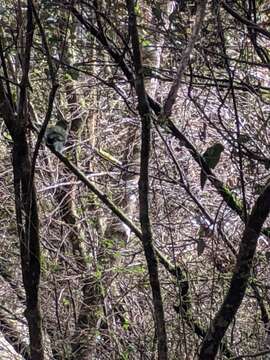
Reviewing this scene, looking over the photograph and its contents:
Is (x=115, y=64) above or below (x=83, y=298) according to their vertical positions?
above

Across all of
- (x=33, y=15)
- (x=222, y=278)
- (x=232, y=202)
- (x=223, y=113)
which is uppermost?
(x=223, y=113)

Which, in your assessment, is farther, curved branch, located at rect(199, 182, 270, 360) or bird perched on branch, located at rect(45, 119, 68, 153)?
bird perched on branch, located at rect(45, 119, 68, 153)

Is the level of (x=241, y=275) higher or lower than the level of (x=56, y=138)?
lower

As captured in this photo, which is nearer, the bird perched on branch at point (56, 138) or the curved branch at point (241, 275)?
the curved branch at point (241, 275)

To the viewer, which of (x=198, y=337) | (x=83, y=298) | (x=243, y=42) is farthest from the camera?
(x=83, y=298)

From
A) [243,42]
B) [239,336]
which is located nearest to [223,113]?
[243,42]

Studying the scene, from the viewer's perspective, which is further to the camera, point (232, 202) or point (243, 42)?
point (232, 202)

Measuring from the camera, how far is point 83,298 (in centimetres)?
268

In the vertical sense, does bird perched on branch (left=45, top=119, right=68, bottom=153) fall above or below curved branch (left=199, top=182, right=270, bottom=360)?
above

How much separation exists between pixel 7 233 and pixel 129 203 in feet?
2.02

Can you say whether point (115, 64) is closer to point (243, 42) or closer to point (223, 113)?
point (243, 42)

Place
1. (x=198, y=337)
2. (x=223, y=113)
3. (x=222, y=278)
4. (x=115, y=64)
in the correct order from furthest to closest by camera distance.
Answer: (x=223, y=113)
(x=198, y=337)
(x=222, y=278)
(x=115, y=64)

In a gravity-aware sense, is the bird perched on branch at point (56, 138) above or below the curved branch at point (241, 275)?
above

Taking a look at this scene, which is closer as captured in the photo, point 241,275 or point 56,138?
point 241,275
